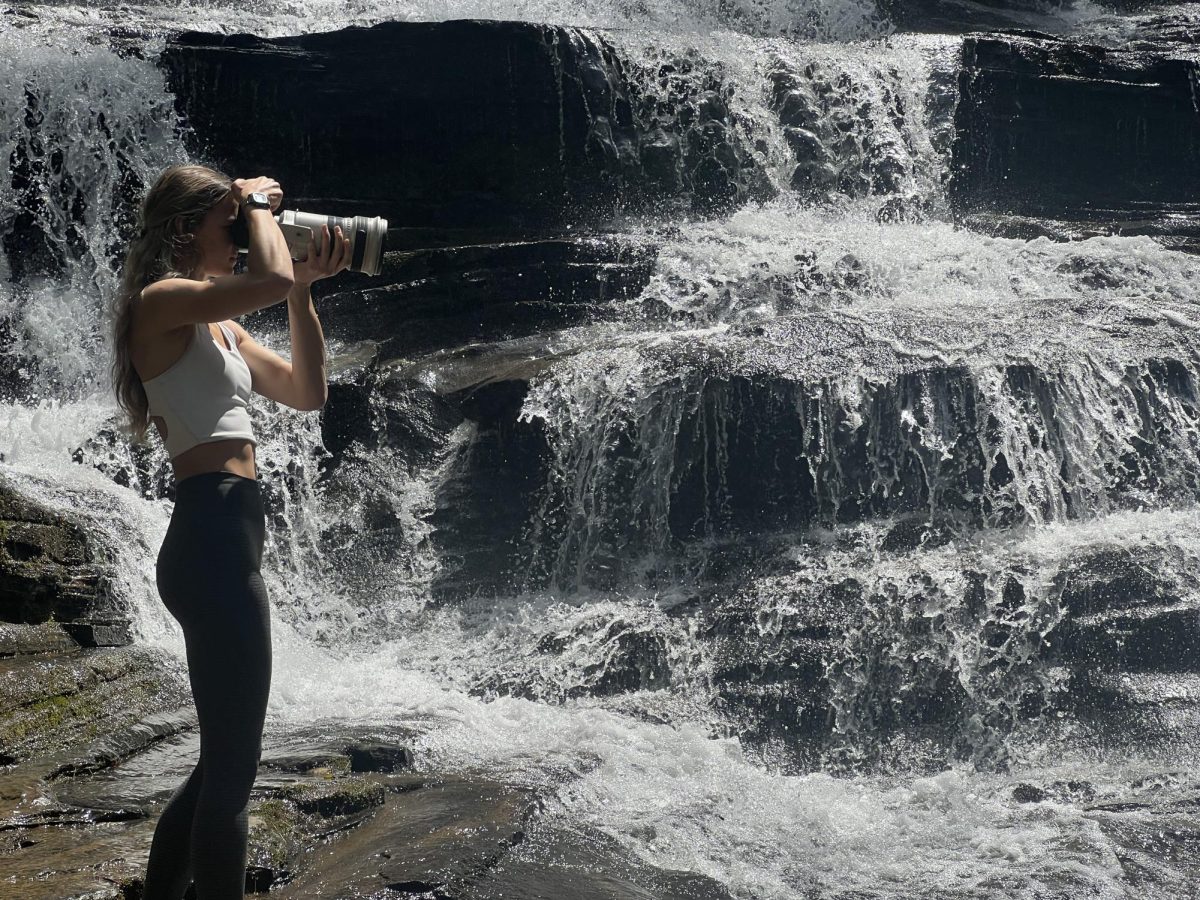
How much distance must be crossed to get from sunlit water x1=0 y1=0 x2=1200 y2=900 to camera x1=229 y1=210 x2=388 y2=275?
240cm

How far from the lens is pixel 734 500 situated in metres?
8.03

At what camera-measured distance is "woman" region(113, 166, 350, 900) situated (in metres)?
2.39

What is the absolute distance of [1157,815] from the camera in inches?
202

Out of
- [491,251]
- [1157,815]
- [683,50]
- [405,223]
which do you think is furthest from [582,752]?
[683,50]

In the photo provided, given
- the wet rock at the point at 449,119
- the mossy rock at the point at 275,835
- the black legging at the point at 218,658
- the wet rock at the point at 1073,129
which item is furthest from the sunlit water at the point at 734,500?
the black legging at the point at 218,658

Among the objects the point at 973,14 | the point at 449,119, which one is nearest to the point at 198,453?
the point at 449,119

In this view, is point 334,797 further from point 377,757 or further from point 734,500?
point 734,500

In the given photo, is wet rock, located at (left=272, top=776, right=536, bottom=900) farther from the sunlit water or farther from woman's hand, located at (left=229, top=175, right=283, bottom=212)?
woman's hand, located at (left=229, top=175, right=283, bottom=212)

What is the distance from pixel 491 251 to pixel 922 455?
4.13 metres

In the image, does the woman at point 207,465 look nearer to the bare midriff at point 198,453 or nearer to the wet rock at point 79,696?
the bare midriff at point 198,453

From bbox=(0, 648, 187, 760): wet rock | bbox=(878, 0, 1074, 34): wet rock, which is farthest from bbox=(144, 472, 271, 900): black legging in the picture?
bbox=(878, 0, 1074, 34): wet rock

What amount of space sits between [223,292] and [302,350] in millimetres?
358

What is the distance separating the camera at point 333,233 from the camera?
2.66 m

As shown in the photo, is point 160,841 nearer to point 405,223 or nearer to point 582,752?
point 582,752
